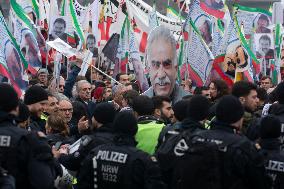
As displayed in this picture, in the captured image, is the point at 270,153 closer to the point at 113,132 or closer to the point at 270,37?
the point at 113,132

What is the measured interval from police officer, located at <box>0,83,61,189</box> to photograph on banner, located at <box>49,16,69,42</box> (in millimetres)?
12433

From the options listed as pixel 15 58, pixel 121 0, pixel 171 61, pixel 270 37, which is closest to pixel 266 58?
pixel 270 37

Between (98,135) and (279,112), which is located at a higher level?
(279,112)

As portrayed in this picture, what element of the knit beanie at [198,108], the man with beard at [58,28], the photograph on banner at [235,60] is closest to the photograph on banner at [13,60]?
the photograph on banner at [235,60]

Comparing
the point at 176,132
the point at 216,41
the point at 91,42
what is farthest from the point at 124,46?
the point at 176,132

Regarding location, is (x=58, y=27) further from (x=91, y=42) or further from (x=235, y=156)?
(x=235, y=156)

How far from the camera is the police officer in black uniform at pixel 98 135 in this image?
1013 centimetres

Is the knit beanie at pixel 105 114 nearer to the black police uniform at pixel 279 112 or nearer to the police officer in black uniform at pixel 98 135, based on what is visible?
the police officer in black uniform at pixel 98 135

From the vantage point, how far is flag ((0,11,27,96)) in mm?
15305

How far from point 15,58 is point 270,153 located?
7.09 m

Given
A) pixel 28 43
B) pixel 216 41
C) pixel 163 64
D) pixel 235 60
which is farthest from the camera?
pixel 216 41

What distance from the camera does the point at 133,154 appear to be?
30.7 feet

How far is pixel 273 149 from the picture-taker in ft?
31.2

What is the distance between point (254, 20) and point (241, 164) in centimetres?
1664
